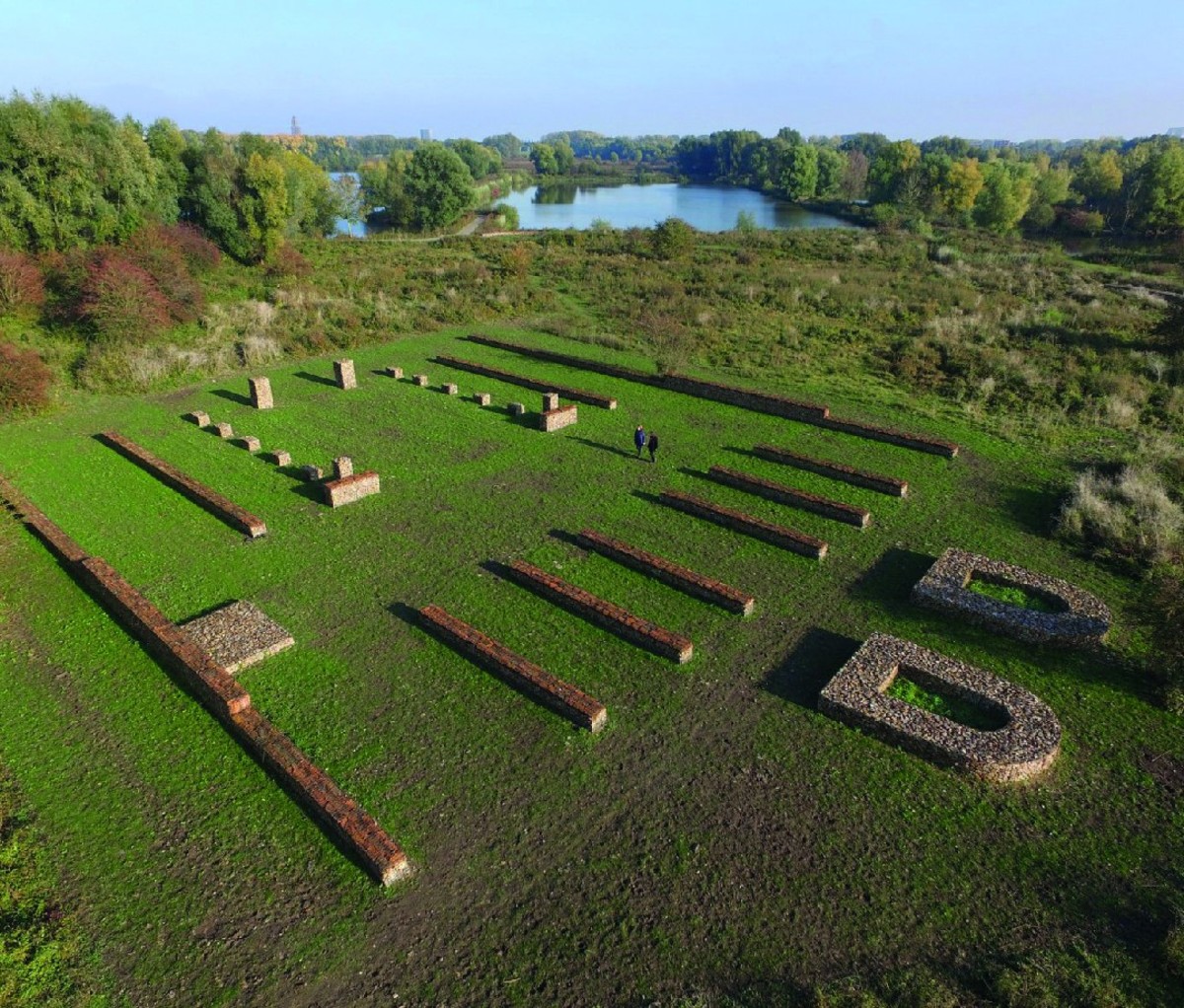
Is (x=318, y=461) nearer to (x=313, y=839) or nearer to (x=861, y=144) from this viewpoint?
(x=313, y=839)

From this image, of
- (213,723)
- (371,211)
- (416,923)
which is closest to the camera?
(416,923)

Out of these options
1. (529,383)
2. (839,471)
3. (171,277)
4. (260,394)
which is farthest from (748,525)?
(171,277)

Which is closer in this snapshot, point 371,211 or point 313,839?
point 313,839

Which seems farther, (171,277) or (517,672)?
(171,277)

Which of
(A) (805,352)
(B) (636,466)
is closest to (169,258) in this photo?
(B) (636,466)

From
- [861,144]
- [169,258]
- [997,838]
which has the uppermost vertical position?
[861,144]

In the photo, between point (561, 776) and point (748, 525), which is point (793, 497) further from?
point (561, 776)

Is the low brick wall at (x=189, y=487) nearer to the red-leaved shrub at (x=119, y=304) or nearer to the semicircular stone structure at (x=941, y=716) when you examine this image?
the red-leaved shrub at (x=119, y=304)
